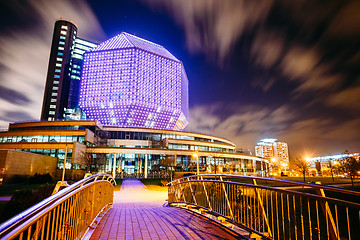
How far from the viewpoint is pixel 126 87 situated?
83.2 meters

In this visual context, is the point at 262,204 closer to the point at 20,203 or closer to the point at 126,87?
the point at 20,203

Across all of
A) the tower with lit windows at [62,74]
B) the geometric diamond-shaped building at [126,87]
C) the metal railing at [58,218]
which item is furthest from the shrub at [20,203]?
the tower with lit windows at [62,74]

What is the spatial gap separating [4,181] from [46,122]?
31.8 metres

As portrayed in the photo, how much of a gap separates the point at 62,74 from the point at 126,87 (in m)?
60.5

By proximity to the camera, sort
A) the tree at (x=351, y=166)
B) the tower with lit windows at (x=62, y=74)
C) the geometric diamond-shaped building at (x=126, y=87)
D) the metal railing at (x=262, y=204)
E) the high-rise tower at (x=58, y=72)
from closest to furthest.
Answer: the metal railing at (x=262, y=204)
the tree at (x=351, y=166)
the geometric diamond-shaped building at (x=126, y=87)
the high-rise tower at (x=58, y=72)
the tower with lit windows at (x=62, y=74)

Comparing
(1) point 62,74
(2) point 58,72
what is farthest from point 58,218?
(2) point 58,72

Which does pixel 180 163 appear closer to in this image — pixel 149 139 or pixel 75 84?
pixel 149 139

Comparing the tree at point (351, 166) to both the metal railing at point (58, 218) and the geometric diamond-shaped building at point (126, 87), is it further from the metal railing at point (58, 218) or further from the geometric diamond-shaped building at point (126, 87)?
the geometric diamond-shaped building at point (126, 87)

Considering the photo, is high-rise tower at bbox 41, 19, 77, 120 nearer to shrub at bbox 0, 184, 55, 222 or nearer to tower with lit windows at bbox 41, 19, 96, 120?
tower with lit windows at bbox 41, 19, 96, 120

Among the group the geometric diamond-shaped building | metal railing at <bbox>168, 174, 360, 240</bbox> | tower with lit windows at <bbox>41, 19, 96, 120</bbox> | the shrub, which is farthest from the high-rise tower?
metal railing at <bbox>168, 174, 360, 240</bbox>

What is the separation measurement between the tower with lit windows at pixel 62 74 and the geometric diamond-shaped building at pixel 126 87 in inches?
1539

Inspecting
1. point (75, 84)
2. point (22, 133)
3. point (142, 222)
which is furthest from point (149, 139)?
point (75, 84)

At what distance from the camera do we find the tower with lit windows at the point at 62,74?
116875mm

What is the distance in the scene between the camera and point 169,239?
193 inches
